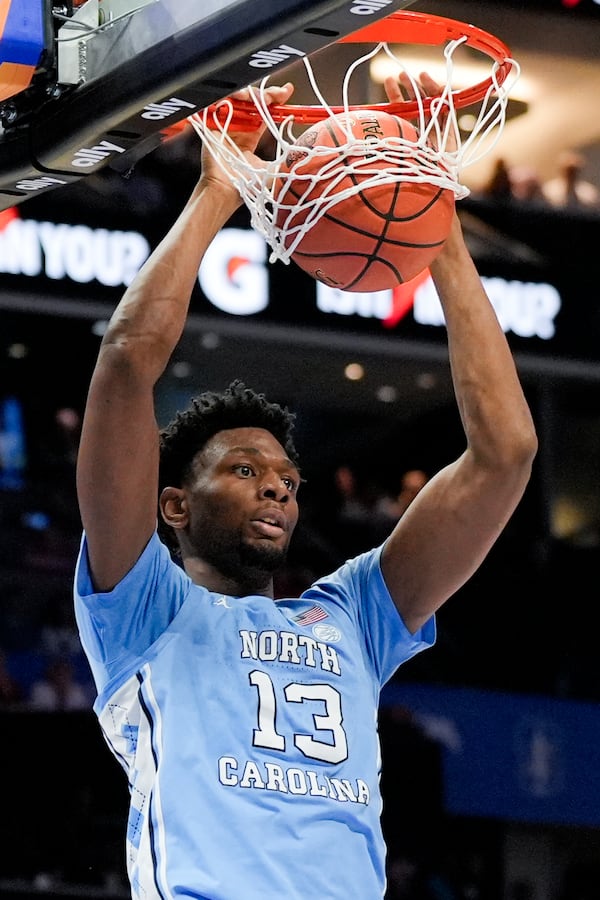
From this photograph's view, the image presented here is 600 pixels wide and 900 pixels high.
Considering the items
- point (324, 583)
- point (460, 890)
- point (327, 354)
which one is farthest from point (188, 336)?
point (324, 583)

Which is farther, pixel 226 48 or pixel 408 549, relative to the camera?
pixel 408 549

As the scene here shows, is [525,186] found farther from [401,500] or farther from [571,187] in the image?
[401,500]

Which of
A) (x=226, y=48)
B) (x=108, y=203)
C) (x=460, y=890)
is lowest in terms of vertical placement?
(x=460, y=890)

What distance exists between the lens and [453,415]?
14547mm

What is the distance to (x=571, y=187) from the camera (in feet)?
40.0

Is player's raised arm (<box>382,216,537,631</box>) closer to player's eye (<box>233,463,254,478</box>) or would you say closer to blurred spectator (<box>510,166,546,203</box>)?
player's eye (<box>233,463,254,478</box>)

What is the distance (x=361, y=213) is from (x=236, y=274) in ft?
22.4

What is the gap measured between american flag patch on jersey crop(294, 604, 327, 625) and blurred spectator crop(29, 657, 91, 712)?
236 inches

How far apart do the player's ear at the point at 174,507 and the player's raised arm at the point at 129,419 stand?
37 cm

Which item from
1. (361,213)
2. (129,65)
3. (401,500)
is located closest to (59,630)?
(401,500)

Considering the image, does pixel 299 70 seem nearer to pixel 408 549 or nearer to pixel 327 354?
pixel 408 549

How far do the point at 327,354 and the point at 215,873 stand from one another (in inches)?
377

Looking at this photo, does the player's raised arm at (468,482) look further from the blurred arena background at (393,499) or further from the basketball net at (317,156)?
the blurred arena background at (393,499)

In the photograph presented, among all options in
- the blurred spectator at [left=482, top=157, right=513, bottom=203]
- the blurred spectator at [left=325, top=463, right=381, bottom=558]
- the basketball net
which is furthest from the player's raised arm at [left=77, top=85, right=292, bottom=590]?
the blurred spectator at [left=482, top=157, right=513, bottom=203]
